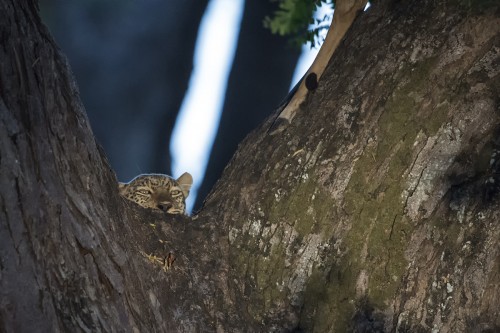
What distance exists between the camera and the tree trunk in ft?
13.2

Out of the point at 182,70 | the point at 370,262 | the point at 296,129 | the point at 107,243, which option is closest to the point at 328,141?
the point at 296,129

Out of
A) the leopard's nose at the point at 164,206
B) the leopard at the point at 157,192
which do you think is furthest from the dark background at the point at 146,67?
the leopard's nose at the point at 164,206

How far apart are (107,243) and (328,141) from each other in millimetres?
1385

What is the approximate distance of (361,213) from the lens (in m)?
4.23

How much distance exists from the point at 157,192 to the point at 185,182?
55 centimetres

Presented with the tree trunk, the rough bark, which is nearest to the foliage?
the tree trunk

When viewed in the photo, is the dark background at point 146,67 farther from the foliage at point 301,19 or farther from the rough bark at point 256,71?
the foliage at point 301,19

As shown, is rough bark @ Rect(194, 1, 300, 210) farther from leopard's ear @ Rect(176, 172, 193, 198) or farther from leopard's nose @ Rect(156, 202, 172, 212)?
leopard's nose @ Rect(156, 202, 172, 212)

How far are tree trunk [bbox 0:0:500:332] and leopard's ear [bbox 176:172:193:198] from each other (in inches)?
110

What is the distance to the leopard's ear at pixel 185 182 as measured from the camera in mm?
7469

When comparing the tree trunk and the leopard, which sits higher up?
the leopard

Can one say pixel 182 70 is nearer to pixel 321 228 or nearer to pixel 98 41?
pixel 98 41

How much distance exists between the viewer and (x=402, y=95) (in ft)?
14.2

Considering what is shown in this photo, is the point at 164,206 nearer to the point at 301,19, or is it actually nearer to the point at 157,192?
the point at 157,192
